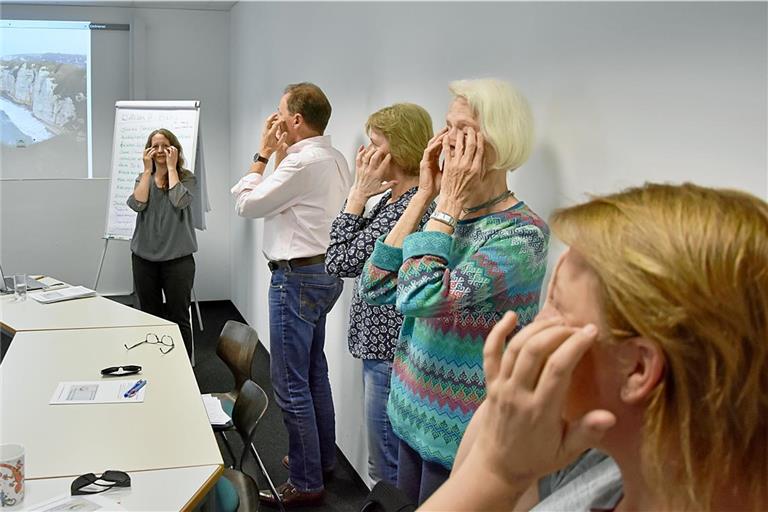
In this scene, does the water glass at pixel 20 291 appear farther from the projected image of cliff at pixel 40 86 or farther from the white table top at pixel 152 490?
the projected image of cliff at pixel 40 86

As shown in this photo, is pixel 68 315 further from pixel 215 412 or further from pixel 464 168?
pixel 464 168

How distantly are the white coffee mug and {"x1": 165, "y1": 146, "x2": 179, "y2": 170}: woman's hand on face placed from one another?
3194 millimetres

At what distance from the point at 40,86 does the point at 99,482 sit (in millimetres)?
6118

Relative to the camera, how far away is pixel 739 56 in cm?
145

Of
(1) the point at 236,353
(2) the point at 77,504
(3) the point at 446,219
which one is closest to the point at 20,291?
(1) the point at 236,353

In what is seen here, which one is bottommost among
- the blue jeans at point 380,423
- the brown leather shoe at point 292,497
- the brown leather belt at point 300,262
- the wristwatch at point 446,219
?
the brown leather shoe at point 292,497

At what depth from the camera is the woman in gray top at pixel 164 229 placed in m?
4.75

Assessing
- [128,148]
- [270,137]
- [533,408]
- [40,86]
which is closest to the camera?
[533,408]

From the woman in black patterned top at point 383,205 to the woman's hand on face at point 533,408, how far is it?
1.42 metres

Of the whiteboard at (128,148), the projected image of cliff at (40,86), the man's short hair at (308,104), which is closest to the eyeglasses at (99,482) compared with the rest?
the man's short hair at (308,104)

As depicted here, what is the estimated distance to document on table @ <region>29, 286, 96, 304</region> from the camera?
3.91 metres

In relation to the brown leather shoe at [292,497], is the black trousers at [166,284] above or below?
above

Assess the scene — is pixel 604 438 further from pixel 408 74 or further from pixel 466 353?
pixel 408 74

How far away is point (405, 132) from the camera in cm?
243
